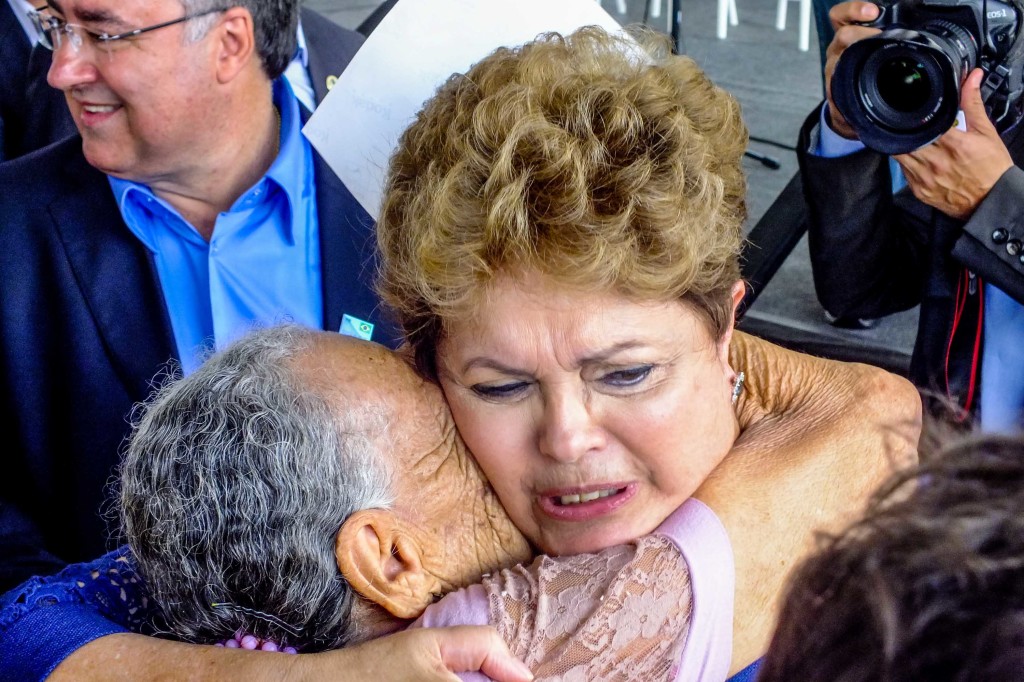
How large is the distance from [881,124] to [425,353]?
3.04 ft

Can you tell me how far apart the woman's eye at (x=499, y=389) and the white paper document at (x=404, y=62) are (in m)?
0.58

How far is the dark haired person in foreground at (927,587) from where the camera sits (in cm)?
55

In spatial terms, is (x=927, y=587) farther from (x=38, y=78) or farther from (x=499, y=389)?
(x=38, y=78)

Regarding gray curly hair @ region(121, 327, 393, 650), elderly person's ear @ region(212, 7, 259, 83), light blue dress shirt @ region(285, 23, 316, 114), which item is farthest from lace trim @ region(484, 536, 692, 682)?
light blue dress shirt @ region(285, 23, 316, 114)

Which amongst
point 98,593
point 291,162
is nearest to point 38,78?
point 291,162

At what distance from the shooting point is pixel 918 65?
1.74 meters

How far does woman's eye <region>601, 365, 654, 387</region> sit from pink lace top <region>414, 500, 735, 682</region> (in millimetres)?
204

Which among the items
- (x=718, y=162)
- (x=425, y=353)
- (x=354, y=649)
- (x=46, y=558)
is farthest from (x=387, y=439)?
(x=46, y=558)

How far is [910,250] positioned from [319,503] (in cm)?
153

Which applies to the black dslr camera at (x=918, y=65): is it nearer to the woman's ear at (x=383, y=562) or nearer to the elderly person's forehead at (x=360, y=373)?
the elderly person's forehead at (x=360, y=373)

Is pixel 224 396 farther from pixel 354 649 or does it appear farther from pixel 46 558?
pixel 46 558

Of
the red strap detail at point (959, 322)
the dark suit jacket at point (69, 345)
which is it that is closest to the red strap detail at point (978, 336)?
the red strap detail at point (959, 322)

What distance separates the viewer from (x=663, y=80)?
143cm

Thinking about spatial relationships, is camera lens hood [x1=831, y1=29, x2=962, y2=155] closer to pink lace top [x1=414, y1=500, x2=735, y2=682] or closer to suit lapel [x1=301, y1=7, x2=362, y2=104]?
pink lace top [x1=414, y1=500, x2=735, y2=682]
